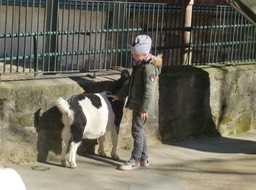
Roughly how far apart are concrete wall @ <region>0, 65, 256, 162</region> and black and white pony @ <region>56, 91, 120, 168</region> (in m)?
0.30

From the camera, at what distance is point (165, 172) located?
7.03 m

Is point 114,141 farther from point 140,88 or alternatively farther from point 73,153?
point 140,88

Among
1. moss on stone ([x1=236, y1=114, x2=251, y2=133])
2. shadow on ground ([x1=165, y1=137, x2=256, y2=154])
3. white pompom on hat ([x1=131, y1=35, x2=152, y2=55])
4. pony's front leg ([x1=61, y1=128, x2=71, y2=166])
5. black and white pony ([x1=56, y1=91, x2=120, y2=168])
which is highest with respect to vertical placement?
white pompom on hat ([x1=131, y1=35, x2=152, y2=55])

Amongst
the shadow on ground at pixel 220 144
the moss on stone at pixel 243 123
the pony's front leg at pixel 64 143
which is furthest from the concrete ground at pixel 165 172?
the moss on stone at pixel 243 123

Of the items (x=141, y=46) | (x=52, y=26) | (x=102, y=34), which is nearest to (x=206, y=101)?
(x=102, y=34)

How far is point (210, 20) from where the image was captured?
947 cm

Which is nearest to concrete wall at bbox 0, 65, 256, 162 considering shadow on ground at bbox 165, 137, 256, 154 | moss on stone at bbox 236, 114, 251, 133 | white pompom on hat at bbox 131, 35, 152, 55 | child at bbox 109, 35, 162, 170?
moss on stone at bbox 236, 114, 251, 133

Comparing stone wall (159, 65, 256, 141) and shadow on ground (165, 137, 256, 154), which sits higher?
stone wall (159, 65, 256, 141)

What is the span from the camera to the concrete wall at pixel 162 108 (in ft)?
22.3

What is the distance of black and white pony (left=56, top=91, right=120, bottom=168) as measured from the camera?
6660 millimetres

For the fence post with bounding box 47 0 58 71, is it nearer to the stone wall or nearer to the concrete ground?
the concrete ground

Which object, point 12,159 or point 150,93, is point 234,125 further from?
point 12,159

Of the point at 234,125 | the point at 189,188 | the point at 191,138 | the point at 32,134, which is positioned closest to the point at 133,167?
the point at 189,188

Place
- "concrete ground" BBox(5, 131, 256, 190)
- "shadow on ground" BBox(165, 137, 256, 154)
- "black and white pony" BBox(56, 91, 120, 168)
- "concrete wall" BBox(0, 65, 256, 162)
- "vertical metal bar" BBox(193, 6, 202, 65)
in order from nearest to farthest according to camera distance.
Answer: "concrete ground" BBox(5, 131, 256, 190), "black and white pony" BBox(56, 91, 120, 168), "concrete wall" BBox(0, 65, 256, 162), "shadow on ground" BBox(165, 137, 256, 154), "vertical metal bar" BBox(193, 6, 202, 65)
